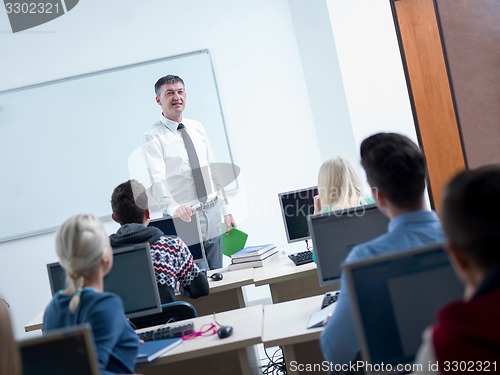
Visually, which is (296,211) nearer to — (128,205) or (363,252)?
(128,205)

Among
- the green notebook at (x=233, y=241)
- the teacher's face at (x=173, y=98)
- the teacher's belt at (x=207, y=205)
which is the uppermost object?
the teacher's face at (x=173, y=98)

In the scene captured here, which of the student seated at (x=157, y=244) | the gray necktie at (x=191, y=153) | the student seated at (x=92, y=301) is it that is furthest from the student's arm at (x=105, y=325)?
the gray necktie at (x=191, y=153)

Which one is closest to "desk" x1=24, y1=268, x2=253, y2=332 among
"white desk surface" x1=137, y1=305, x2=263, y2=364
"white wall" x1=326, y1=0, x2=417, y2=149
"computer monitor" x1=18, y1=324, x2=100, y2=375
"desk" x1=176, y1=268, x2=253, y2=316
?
"desk" x1=176, y1=268, x2=253, y2=316

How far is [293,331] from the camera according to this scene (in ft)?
8.15

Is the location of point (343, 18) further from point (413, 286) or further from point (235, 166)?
point (413, 286)

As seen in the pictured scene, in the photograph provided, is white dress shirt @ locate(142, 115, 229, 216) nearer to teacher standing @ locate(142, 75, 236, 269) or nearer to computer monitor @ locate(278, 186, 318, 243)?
teacher standing @ locate(142, 75, 236, 269)

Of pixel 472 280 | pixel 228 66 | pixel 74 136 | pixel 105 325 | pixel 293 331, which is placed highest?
pixel 228 66

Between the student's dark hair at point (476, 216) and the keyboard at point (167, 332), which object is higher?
Answer: the student's dark hair at point (476, 216)

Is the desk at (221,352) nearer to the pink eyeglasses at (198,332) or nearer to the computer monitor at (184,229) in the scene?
the pink eyeglasses at (198,332)

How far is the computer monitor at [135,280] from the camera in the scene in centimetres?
302

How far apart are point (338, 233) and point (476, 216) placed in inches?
65.0

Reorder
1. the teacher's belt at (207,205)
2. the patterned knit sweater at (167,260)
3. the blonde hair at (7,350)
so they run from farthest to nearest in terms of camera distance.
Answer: the teacher's belt at (207,205) < the patterned knit sweater at (167,260) < the blonde hair at (7,350)

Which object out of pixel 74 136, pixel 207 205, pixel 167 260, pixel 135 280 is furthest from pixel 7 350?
pixel 74 136

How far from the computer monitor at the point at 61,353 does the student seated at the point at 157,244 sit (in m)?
1.63
